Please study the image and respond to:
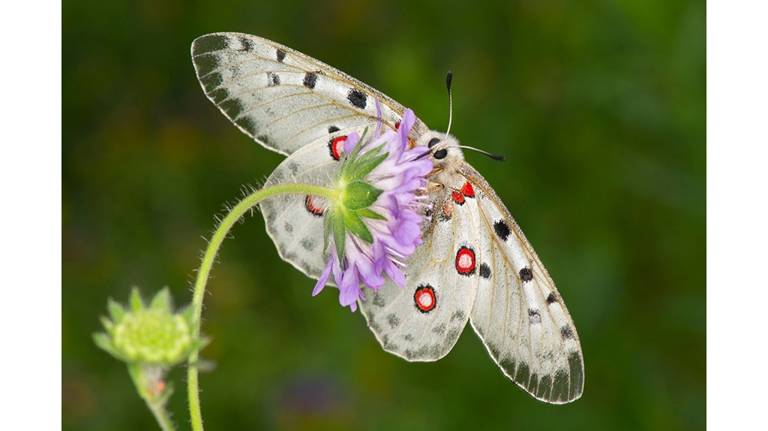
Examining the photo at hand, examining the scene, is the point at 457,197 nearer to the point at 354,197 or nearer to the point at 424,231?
the point at 424,231

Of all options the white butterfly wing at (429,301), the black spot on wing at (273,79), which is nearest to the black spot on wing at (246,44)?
the black spot on wing at (273,79)

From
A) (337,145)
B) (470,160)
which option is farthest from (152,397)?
(470,160)

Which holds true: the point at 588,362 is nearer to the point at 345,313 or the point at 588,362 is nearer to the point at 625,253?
the point at 625,253

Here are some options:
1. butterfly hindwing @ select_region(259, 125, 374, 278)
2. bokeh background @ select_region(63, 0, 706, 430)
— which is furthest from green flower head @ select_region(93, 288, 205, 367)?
bokeh background @ select_region(63, 0, 706, 430)

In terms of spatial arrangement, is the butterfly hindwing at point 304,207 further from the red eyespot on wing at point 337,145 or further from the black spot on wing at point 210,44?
the black spot on wing at point 210,44
